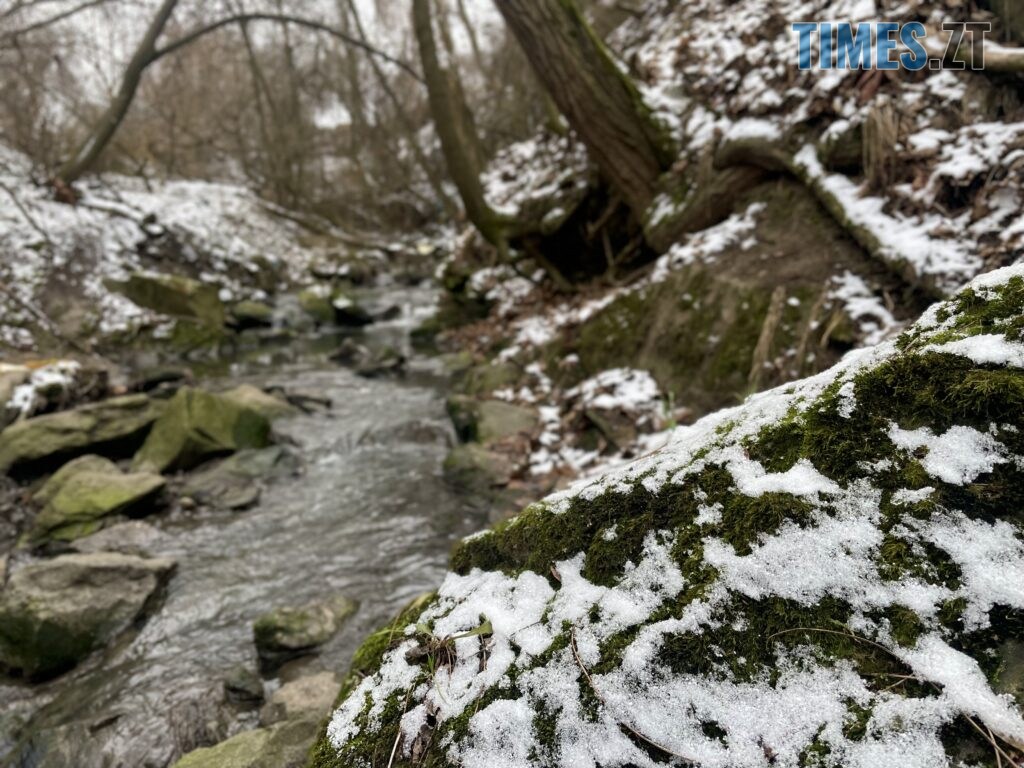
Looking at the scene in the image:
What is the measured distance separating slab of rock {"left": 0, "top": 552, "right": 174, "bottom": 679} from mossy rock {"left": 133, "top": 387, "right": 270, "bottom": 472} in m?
2.06

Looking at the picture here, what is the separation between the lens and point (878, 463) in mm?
1132

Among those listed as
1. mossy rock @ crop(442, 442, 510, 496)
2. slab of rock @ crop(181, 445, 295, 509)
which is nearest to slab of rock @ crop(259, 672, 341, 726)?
mossy rock @ crop(442, 442, 510, 496)

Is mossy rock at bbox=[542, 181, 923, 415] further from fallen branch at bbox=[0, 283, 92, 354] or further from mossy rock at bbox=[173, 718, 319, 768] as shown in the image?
fallen branch at bbox=[0, 283, 92, 354]

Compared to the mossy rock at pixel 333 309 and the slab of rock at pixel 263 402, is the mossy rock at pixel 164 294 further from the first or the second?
the slab of rock at pixel 263 402

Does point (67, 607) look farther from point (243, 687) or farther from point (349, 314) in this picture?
point (349, 314)

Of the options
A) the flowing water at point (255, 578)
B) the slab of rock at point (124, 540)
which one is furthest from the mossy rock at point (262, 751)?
the slab of rock at point (124, 540)

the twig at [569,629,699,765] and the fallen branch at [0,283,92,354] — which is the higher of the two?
the fallen branch at [0,283,92,354]

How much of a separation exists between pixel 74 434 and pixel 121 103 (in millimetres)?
7135

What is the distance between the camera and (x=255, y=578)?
4.18m

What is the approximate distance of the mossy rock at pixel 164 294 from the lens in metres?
11.0

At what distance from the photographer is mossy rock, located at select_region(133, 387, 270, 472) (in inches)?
232

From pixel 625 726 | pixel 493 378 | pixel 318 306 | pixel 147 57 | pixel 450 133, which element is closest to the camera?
pixel 625 726

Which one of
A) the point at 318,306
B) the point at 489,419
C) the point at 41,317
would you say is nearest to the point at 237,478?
the point at 489,419

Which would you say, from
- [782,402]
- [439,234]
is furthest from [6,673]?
[439,234]
